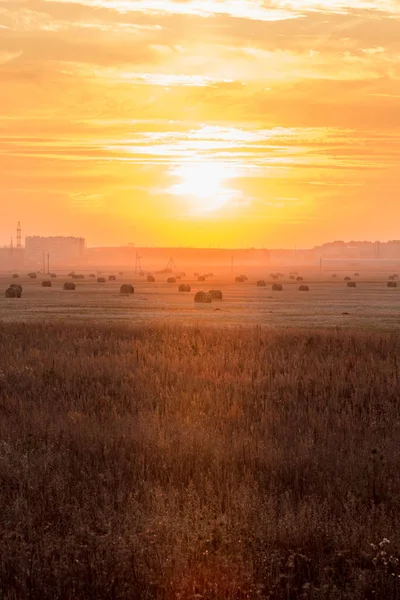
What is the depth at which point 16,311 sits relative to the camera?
4425 cm

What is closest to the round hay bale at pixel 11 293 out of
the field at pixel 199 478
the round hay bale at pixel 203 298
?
the round hay bale at pixel 203 298

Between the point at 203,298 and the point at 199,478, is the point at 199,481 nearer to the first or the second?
the point at 199,478

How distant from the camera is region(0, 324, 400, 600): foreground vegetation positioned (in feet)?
20.3

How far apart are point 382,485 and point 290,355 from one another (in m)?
10.3

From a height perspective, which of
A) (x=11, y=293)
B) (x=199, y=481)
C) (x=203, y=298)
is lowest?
(x=199, y=481)

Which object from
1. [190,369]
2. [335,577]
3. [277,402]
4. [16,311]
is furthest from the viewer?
[16,311]

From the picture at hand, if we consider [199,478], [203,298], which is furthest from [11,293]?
[199,478]

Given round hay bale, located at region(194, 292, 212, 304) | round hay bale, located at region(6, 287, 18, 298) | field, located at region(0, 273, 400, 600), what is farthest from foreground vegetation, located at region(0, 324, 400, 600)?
round hay bale, located at region(6, 287, 18, 298)

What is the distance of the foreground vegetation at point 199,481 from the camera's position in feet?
20.3

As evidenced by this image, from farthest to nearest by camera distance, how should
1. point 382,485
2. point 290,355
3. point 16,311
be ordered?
point 16,311, point 290,355, point 382,485

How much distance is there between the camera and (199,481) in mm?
8688

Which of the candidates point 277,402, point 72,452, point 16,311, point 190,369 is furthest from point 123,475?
point 16,311

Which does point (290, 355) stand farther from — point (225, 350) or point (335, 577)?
point (335, 577)

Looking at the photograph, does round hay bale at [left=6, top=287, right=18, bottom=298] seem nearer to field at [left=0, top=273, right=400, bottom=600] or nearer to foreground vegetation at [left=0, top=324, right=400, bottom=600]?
field at [left=0, top=273, right=400, bottom=600]
